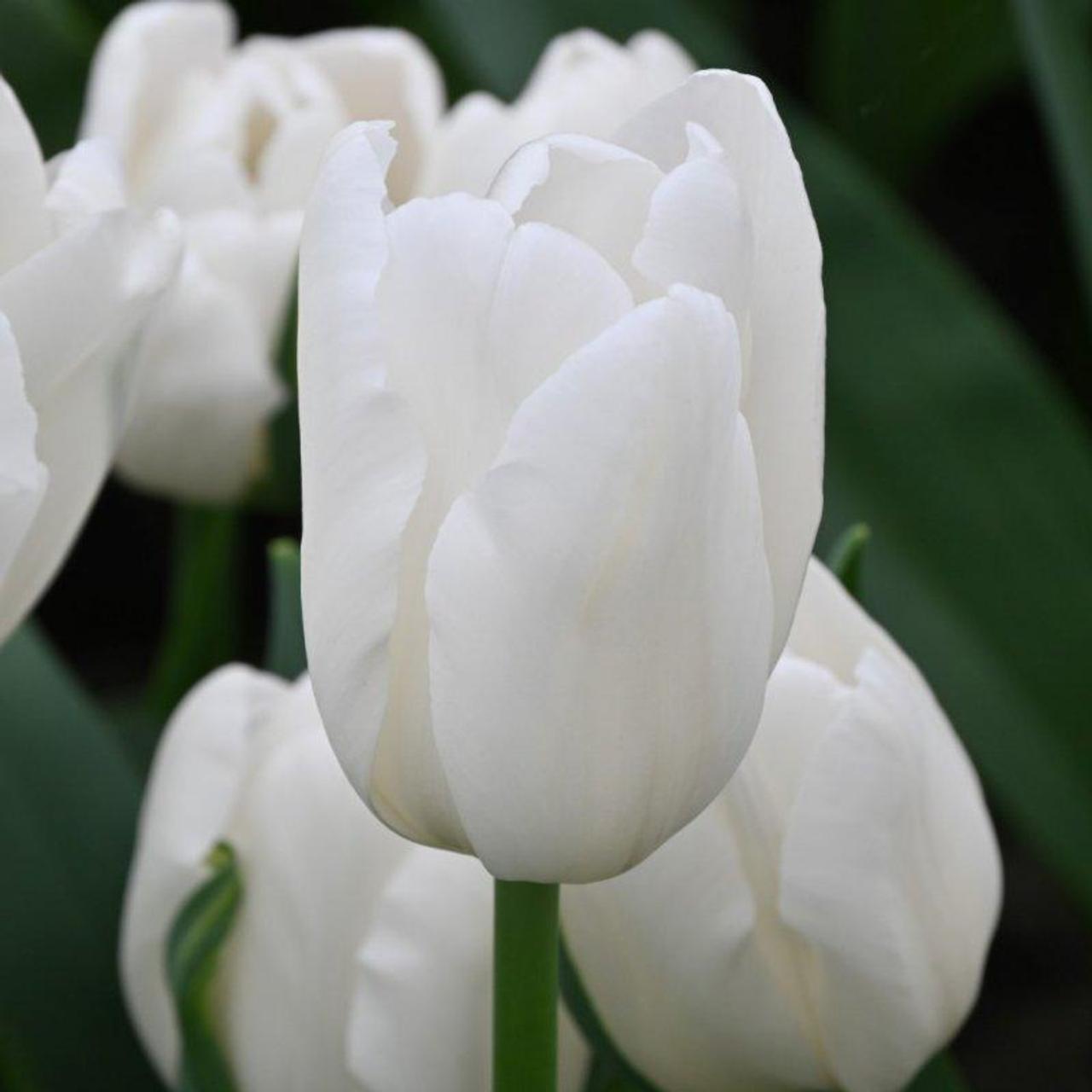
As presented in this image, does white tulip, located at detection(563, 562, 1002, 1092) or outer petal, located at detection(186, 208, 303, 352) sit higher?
white tulip, located at detection(563, 562, 1002, 1092)

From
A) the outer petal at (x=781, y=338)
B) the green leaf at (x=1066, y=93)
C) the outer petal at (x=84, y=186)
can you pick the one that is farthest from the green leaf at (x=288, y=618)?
the green leaf at (x=1066, y=93)

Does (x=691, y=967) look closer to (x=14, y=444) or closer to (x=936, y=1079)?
(x=936, y=1079)

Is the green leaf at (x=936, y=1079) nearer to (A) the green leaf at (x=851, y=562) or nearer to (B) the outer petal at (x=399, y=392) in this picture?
(A) the green leaf at (x=851, y=562)

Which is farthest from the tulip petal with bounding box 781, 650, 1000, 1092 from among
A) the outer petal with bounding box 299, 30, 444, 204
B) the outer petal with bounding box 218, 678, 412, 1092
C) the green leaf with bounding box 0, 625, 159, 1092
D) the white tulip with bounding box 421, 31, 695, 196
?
the outer petal with bounding box 299, 30, 444, 204

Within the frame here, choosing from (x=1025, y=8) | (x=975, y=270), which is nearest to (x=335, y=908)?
(x=1025, y=8)

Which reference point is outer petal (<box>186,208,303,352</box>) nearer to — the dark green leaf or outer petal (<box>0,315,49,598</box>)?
the dark green leaf
